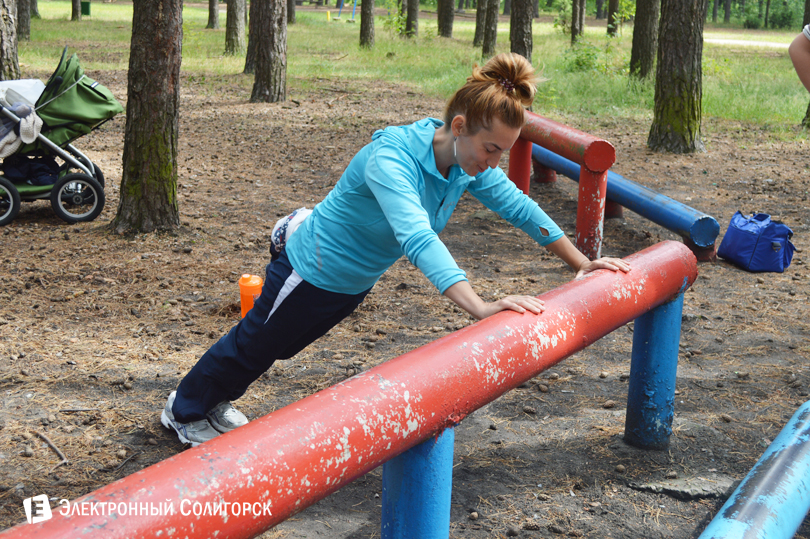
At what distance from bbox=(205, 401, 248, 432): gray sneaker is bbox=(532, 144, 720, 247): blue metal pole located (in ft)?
12.7

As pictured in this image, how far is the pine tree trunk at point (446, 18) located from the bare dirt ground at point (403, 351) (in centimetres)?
1900

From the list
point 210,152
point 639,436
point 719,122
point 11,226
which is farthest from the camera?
point 719,122

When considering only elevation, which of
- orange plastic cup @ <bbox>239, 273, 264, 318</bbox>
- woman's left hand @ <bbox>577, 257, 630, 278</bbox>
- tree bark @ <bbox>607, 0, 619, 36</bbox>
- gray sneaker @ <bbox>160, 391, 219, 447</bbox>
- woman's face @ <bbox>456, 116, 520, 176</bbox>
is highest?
tree bark @ <bbox>607, 0, 619, 36</bbox>

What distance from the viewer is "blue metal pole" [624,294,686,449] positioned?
2.94 meters

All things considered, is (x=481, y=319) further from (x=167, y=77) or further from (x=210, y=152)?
(x=210, y=152)

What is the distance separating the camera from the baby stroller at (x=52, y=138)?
Result: 5.71 m

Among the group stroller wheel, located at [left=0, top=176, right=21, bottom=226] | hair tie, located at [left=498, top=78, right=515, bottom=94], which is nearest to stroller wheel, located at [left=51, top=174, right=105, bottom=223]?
stroller wheel, located at [left=0, top=176, right=21, bottom=226]

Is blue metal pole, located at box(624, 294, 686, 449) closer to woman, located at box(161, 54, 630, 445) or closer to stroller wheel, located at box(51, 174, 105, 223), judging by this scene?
woman, located at box(161, 54, 630, 445)

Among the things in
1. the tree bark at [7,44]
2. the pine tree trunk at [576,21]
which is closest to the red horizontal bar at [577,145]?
the tree bark at [7,44]

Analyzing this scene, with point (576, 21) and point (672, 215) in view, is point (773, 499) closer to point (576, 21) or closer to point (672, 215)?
point (672, 215)

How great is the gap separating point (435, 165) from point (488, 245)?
3.93 metres

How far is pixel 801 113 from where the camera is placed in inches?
457

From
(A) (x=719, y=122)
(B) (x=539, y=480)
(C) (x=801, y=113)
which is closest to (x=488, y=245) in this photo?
(B) (x=539, y=480)

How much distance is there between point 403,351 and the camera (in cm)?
416
